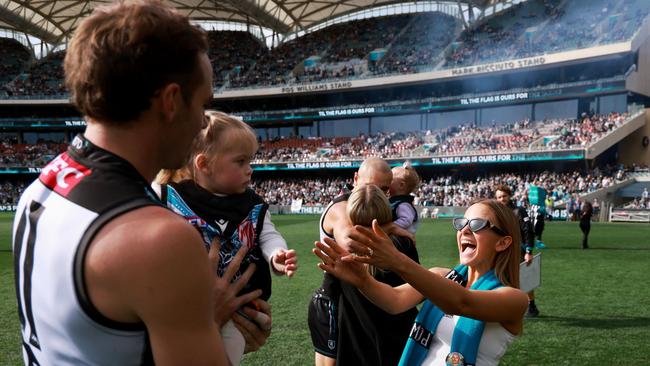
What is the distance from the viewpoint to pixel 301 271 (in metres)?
11.8

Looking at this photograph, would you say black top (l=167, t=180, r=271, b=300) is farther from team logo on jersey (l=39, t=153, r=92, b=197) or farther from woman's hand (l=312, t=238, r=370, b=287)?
team logo on jersey (l=39, t=153, r=92, b=197)

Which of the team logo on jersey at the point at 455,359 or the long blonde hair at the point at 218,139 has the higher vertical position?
the long blonde hair at the point at 218,139

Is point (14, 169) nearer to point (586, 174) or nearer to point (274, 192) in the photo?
point (274, 192)

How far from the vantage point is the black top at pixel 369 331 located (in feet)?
10.7

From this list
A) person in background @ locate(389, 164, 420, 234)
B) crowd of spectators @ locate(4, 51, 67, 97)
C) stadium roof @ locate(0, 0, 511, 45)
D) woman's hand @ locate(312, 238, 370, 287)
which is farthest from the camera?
crowd of spectators @ locate(4, 51, 67, 97)

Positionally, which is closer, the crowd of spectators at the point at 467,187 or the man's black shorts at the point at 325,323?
the man's black shorts at the point at 325,323

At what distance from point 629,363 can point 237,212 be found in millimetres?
5109

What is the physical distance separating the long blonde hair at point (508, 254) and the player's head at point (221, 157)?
4.39 ft

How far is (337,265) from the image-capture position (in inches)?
98.1

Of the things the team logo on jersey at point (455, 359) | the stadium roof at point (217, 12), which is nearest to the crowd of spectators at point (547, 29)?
the stadium roof at point (217, 12)

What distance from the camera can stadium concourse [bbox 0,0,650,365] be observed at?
34.3m

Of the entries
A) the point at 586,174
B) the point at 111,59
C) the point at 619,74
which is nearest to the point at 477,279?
the point at 111,59

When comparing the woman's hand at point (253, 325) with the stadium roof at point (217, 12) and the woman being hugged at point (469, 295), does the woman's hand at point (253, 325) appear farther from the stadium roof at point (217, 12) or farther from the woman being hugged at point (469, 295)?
the stadium roof at point (217, 12)

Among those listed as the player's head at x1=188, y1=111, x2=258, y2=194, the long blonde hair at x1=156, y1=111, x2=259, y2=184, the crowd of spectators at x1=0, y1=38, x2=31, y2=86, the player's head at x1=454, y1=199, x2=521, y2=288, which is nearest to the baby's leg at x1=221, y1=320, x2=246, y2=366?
the player's head at x1=188, y1=111, x2=258, y2=194
